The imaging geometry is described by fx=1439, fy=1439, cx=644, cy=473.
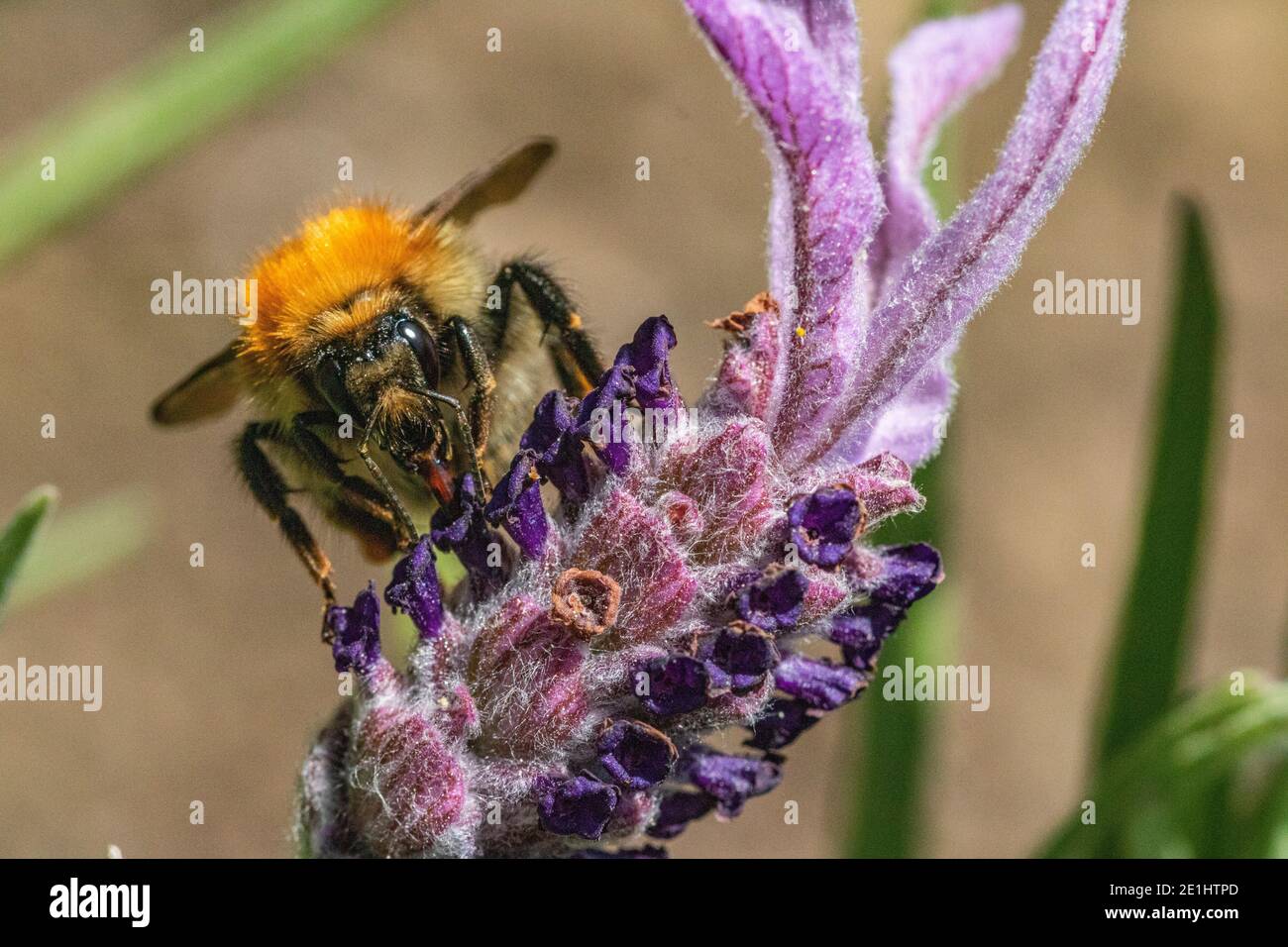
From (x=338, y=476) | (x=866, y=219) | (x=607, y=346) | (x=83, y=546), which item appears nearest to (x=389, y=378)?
(x=338, y=476)

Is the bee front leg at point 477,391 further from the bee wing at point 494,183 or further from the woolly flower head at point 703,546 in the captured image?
the bee wing at point 494,183

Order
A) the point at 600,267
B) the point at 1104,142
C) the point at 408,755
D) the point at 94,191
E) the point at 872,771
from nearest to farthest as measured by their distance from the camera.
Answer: the point at 408,755 → the point at 872,771 → the point at 94,191 → the point at 600,267 → the point at 1104,142

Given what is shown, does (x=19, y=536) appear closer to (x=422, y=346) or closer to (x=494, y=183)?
(x=422, y=346)

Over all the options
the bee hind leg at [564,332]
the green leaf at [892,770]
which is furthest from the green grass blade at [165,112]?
the green leaf at [892,770]

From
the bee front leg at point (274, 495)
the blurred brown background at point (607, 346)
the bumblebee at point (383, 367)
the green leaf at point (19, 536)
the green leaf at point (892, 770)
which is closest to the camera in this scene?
the green leaf at point (19, 536)

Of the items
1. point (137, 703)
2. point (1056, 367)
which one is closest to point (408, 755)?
point (137, 703)

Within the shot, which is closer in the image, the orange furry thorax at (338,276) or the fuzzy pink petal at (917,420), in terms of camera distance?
the fuzzy pink petal at (917,420)

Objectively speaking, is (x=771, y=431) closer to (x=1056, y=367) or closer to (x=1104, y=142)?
(x=1056, y=367)
